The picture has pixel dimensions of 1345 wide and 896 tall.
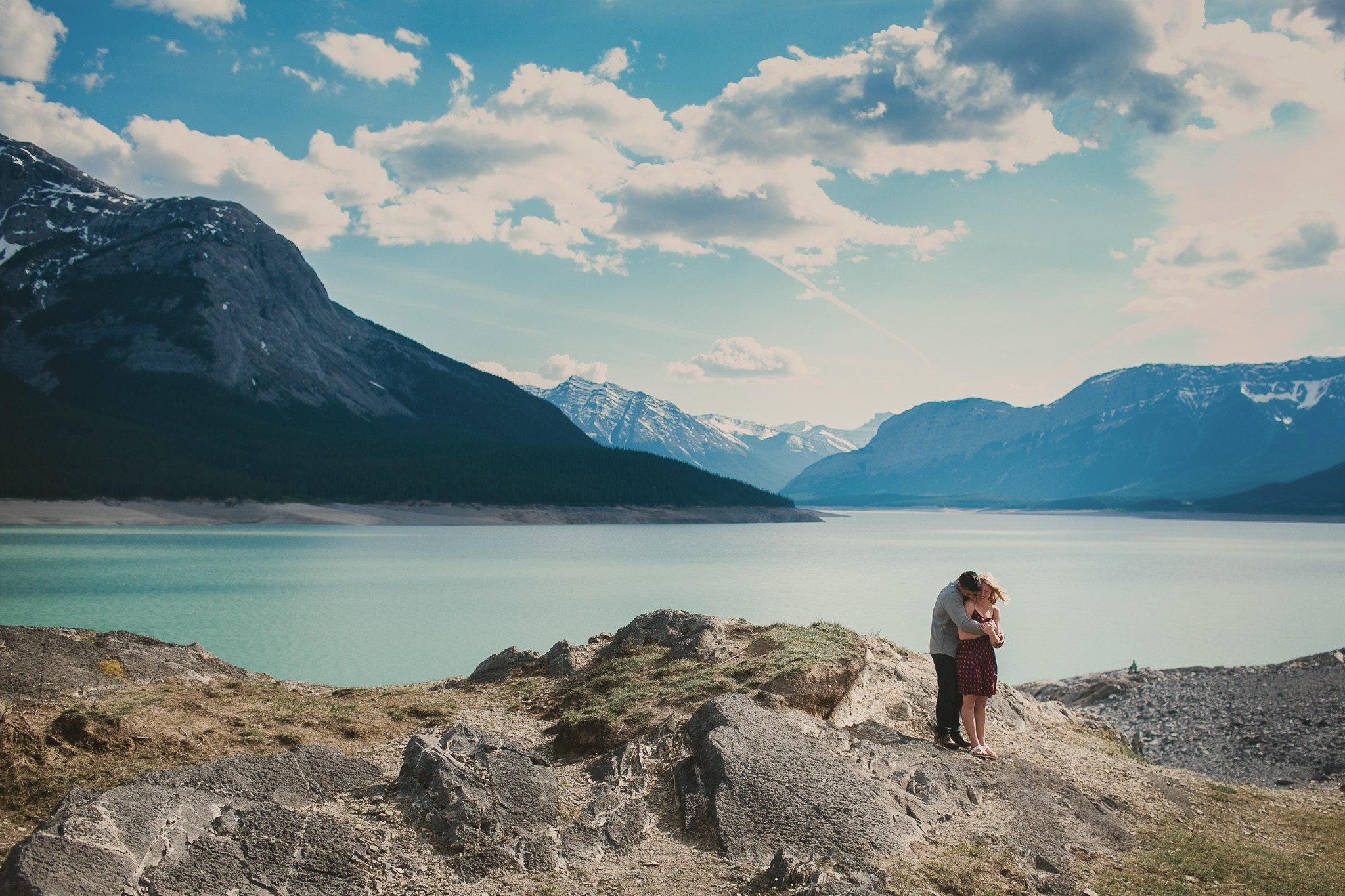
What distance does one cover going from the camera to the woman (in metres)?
9.41

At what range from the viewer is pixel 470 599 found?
44281 mm

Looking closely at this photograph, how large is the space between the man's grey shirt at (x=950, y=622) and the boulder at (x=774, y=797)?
2179 millimetres

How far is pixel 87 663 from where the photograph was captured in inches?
423

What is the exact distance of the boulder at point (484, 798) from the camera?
21.6ft

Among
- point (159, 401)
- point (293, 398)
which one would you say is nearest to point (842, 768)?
point (159, 401)

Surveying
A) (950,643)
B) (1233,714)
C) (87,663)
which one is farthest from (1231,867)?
(1233,714)

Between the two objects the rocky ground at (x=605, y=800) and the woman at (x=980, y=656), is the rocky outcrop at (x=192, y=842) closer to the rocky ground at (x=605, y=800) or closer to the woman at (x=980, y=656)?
the rocky ground at (x=605, y=800)

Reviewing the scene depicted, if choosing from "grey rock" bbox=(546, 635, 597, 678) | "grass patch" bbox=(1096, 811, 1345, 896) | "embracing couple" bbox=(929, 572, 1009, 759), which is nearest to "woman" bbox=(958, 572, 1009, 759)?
"embracing couple" bbox=(929, 572, 1009, 759)

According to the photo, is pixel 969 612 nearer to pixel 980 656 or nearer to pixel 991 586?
pixel 991 586

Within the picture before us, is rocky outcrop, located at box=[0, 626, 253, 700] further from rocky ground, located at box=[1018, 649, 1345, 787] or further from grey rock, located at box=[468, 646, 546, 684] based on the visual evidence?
rocky ground, located at box=[1018, 649, 1345, 787]

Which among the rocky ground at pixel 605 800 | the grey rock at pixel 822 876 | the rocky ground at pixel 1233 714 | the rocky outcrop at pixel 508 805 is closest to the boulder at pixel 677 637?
the rocky ground at pixel 605 800

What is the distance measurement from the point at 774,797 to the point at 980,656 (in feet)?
11.4

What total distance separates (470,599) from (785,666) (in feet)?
121

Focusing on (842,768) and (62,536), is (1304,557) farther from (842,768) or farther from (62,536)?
(62,536)
